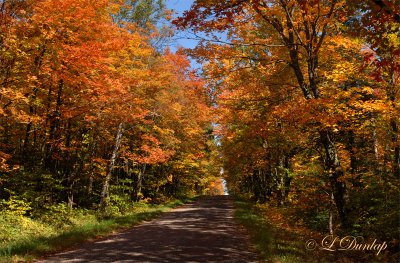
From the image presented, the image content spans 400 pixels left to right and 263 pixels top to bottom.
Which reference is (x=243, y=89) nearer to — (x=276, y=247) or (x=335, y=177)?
(x=335, y=177)

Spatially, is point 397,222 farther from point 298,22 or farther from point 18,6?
point 18,6

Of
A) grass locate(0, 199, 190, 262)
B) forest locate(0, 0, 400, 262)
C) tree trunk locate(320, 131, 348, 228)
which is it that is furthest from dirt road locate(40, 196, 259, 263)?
tree trunk locate(320, 131, 348, 228)

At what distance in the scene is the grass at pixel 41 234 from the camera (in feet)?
27.6

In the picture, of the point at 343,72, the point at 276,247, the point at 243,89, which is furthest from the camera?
the point at 243,89

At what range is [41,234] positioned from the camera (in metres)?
11.0

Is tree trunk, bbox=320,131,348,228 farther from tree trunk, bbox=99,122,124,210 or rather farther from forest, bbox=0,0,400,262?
tree trunk, bbox=99,122,124,210

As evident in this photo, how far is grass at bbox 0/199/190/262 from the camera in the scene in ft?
27.6

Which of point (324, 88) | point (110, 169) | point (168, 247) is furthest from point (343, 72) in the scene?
point (110, 169)

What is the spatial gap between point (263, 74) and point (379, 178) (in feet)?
20.9

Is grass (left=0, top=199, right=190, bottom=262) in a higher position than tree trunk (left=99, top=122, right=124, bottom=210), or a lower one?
lower

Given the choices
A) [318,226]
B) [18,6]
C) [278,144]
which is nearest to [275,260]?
[318,226]

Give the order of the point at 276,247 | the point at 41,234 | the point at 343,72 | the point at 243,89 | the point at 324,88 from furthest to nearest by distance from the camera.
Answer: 1. the point at 243,89
2. the point at 324,88
3. the point at 343,72
4. the point at 41,234
5. the point at 276,247

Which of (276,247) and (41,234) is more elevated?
(276,247)

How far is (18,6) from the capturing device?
38.3ft
